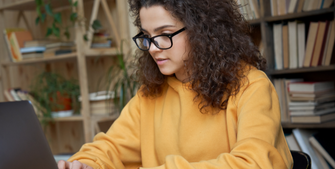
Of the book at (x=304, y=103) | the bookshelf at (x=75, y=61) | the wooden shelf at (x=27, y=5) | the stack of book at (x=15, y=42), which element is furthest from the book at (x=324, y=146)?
the stack of book at (x=15, y=42)

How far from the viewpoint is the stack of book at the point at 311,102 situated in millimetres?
1901

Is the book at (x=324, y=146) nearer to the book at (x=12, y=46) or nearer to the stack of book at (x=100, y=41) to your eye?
the stack of book at (x=100, y=41)

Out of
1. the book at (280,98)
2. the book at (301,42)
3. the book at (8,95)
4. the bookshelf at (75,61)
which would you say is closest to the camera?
the book at (301,42)

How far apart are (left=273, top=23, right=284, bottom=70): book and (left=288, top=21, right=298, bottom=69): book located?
54mm

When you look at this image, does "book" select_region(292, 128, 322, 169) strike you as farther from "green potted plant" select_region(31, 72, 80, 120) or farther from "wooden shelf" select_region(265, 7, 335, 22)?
"green potted plant" select_region(31, 72, 80, 120)

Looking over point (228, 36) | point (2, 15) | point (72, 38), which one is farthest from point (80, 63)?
point (228, 36)

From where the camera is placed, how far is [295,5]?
76.0 inches

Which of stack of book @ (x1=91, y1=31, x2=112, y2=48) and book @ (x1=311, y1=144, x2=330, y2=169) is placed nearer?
book @ (x1=311, y1=144, x2=330, y2=169)

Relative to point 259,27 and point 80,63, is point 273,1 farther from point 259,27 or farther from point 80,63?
point 80,63

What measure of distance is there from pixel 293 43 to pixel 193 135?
1.24 metres

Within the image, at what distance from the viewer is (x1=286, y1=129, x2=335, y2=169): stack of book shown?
1916 millimetres

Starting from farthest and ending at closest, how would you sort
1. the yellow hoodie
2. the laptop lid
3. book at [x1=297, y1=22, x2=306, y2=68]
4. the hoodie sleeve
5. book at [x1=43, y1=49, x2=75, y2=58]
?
book at [x1=43, y1=49, x2=75, y2=58], book at [x1=297, y1=22, x2=306, y2=68], the hoodie sleeve, the yellow hoodie, the laptop lid

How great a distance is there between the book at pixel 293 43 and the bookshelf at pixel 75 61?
1.21 m

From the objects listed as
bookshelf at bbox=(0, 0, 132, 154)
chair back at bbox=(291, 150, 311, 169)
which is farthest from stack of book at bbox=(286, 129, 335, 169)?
bookshelf at bbox=(0, 0, 132, 154)
